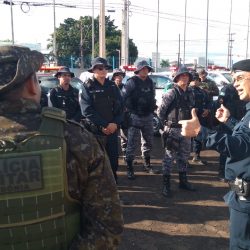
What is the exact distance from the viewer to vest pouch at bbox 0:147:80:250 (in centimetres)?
135

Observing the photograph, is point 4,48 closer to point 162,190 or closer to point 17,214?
point 17,214

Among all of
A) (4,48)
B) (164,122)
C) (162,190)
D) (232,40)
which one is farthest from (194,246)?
(232,40)

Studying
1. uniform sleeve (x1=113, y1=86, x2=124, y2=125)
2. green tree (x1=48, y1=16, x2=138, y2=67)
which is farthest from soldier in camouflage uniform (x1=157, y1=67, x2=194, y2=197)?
green tree (x1=48, y1=16, x2=138, y2=67)

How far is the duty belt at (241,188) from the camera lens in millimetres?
2494

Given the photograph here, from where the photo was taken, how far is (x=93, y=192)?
1.53 m

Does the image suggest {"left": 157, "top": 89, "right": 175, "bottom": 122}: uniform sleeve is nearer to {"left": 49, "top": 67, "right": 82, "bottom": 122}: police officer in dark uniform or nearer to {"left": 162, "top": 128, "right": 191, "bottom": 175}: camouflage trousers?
{"left": 162, "top": 128, "right": 191, "bottom": 175}: camouflage trousers

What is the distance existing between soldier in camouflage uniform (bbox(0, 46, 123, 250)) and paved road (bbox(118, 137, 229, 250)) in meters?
Result: 2.30

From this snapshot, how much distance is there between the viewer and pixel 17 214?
1.37m

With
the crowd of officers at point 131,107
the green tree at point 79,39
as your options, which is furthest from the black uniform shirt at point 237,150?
the green tree at point 79,39

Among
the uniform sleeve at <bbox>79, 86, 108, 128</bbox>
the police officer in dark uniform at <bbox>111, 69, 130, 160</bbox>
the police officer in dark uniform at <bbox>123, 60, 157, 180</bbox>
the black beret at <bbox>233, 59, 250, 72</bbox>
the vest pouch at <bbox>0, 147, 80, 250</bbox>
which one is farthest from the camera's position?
the police officer in dark uniform at <bbox>123, 60, 157, 180</bbox>

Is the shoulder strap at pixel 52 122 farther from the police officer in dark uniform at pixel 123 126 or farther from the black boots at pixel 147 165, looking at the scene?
the black boots at pixel 147 165

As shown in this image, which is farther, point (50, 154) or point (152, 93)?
point (152, 93)

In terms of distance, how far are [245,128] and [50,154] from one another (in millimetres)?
1577

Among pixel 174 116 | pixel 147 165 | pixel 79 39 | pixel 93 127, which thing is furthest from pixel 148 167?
pixel 79 39
